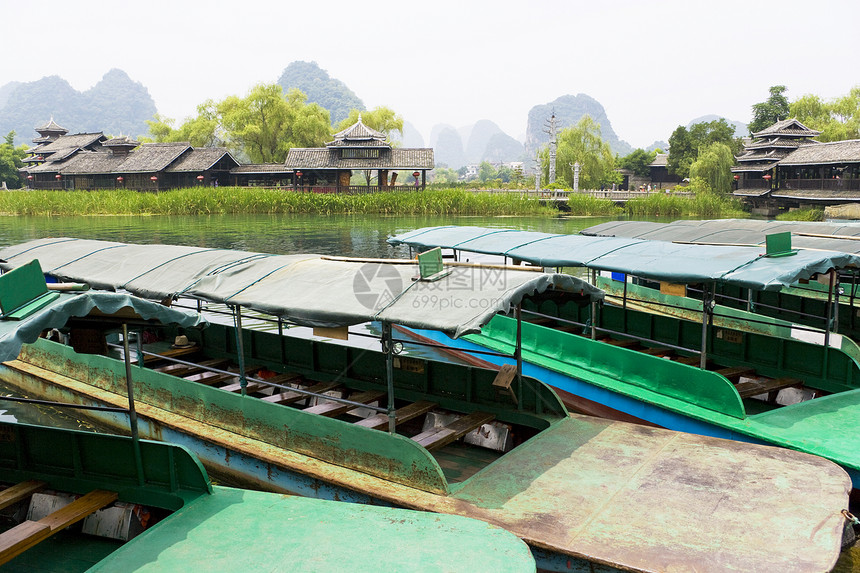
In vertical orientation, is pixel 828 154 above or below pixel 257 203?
above

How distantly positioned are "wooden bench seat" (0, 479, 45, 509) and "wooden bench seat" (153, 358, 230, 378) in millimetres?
3015

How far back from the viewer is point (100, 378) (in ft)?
29.5

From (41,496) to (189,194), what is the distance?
4033 centimetres

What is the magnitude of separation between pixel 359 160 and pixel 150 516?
48.4 metres

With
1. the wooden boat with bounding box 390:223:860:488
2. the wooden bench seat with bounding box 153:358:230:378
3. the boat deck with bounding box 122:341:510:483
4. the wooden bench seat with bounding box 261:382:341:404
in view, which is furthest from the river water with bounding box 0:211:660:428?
the wooden bench seat with bounding box 261:382:341:404

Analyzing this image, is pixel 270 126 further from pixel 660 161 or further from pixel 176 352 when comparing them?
pixel 176 352

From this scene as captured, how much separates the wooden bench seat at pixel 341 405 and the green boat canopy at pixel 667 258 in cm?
342

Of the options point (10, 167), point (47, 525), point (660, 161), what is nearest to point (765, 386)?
point (47, 525)

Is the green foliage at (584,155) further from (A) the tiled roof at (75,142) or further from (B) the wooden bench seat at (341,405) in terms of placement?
(B) the wooden bench seat at (341,405)

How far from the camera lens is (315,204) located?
147 feet

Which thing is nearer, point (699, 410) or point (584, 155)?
point (699, 410)

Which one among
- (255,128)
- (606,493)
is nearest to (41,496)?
(606,493)

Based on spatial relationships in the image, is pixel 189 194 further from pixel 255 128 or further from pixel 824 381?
pixel 824 381

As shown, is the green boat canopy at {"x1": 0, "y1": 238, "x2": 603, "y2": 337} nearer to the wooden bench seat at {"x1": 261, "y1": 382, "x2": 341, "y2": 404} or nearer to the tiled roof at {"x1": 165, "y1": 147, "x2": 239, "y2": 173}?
the wooden bench seat at {"x1": 261, "y1": 382, "x2": 341, "y2": 404}
